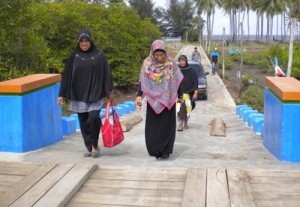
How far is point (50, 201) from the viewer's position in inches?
153

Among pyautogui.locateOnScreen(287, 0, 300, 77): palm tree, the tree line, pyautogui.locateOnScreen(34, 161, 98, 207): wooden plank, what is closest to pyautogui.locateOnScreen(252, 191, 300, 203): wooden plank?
pyautogui.locateOnScreen(34, 161, 98, 207): wooden plank

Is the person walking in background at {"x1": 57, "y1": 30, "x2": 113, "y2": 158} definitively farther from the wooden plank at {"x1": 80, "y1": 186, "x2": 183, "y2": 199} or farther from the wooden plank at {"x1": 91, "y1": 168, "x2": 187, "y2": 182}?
the wooden plank at {"x1": 80, "y1": 186, "x2": 183, "y2": 199}

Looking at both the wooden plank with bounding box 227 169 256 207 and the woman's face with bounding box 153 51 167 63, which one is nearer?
the wooden plank with bounding box 227 169 256 207

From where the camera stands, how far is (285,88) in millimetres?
5527

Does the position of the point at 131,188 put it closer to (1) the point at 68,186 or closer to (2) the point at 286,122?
(1) the point at 68,186

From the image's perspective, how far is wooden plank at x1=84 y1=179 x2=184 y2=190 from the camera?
14.3 ft

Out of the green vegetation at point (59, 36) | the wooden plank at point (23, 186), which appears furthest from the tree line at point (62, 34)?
the wooden plank at point (23, 186)

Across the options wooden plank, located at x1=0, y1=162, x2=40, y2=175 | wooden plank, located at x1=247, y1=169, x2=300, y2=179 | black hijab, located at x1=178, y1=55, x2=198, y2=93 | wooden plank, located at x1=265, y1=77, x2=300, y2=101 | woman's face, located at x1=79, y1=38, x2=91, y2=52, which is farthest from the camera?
black hijab, located at x1=178, y1=55, x2=198, y2=93

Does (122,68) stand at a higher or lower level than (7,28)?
lower

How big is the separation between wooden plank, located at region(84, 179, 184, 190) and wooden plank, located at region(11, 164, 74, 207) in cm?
30

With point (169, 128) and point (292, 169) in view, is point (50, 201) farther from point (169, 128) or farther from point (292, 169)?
point (292, 169)

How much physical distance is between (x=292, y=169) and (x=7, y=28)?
23.8ft

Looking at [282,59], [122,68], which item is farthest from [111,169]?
[282,59]

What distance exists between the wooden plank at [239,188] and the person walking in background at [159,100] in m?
1.28
